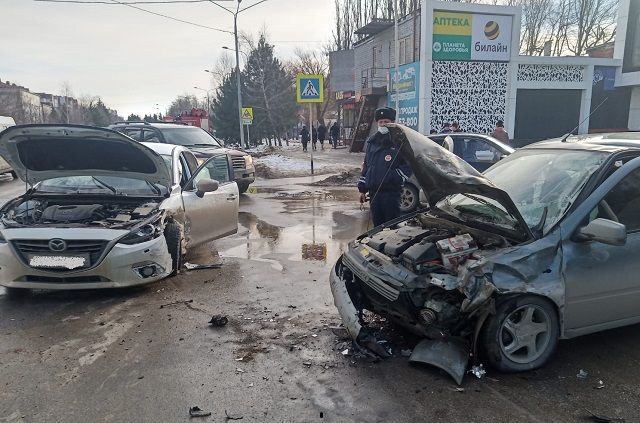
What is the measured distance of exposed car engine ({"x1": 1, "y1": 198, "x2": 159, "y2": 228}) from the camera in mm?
4855

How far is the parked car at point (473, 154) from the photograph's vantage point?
31.9ft

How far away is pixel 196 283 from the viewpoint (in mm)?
5438

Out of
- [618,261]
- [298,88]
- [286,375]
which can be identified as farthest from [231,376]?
[298,88]

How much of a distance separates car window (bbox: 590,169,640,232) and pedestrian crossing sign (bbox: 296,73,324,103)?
11479mm

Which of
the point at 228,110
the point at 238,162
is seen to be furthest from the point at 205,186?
the point at 228,110

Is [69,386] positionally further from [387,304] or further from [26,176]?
[26,176]

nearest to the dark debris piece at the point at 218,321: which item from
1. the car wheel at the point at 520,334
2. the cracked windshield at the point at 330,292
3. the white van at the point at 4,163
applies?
the cracked windshield at the point at 330,292

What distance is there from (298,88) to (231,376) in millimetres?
12074

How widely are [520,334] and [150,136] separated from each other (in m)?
11.1

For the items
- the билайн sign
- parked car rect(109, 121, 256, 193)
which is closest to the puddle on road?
parked car rect(109, 121, 256, 193)

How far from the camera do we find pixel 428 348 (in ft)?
11.0

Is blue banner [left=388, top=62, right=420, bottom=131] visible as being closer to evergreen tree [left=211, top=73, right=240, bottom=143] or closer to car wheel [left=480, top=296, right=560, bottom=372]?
car wheel [left=480, top=296, right=560, bottom=372]

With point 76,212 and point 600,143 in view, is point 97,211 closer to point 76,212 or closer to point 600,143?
point 76,212

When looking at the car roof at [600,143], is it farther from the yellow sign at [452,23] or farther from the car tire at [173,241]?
the yellow sign at [452,23]
